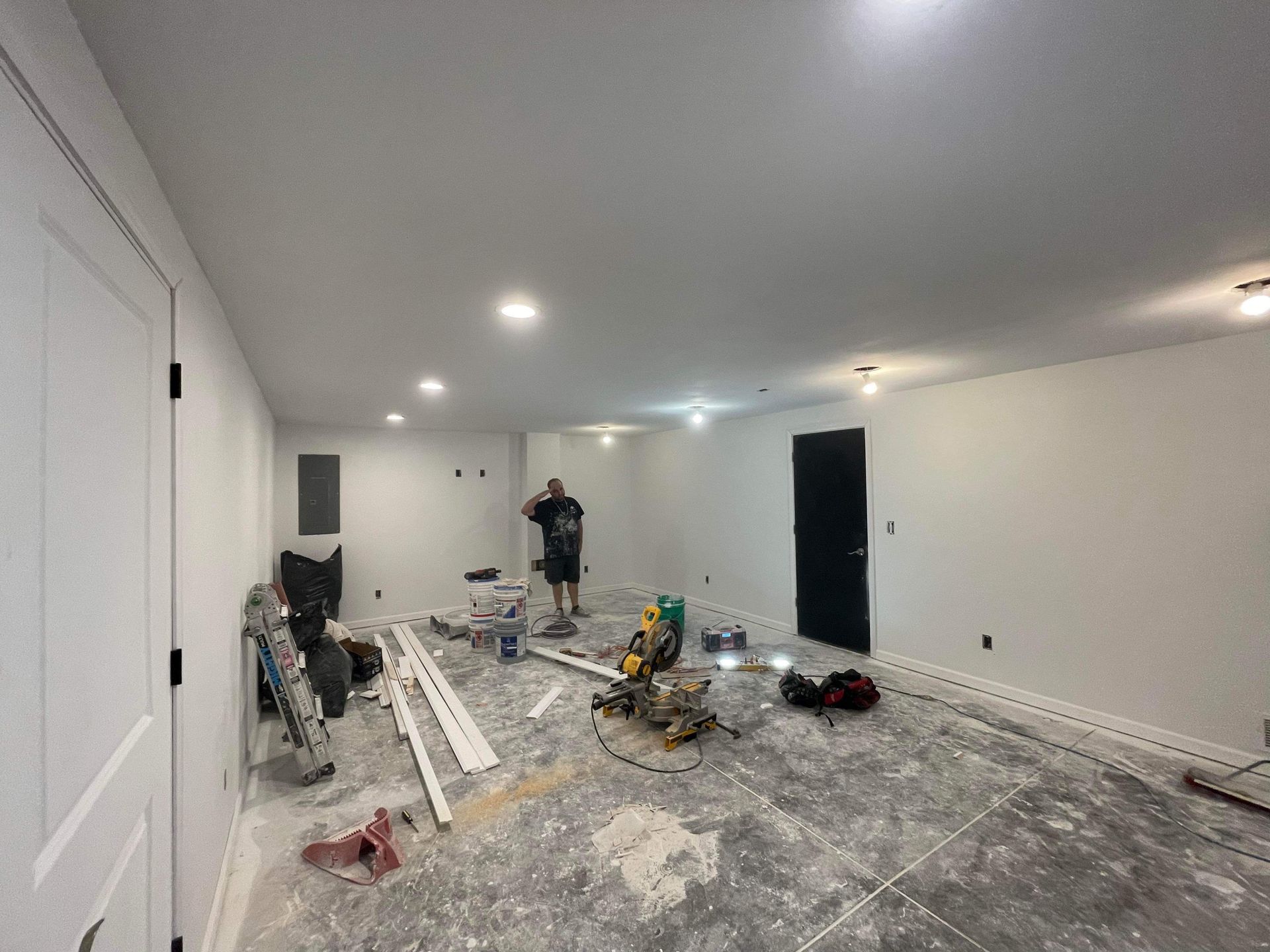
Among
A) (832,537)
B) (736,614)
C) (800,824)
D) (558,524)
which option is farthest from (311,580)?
(832,537)

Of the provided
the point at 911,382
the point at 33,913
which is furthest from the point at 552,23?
the point at 911,382

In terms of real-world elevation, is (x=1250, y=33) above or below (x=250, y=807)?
above

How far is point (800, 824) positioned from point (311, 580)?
16.7ft

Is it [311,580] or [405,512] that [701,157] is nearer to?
[311,580]

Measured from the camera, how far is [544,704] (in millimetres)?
3678

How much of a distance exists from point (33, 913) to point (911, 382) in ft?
15.6

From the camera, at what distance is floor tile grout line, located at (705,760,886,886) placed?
6.79 feet

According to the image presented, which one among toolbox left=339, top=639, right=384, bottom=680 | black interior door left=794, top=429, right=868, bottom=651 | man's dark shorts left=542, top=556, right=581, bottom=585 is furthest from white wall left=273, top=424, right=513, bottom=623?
black interior door left=794, top=429, right=868, bottom=651

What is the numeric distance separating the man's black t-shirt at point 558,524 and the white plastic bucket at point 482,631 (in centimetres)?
136

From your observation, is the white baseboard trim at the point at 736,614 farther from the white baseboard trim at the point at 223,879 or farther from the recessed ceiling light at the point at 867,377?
the white baseboard trim at the point at 223,879

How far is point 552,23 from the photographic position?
80 cm

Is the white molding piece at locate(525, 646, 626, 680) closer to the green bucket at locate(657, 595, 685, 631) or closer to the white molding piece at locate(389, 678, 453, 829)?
the green bucket at locate(657, 595, 685, 631)

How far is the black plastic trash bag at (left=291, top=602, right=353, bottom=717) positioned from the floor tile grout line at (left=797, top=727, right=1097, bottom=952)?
2.89 m

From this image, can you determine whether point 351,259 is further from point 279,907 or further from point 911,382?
point 911,382
